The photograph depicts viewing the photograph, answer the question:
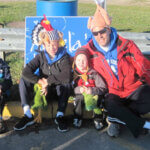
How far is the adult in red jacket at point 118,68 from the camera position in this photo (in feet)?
11.0

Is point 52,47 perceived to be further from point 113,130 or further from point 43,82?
point 113,130

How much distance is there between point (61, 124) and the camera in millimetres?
3422

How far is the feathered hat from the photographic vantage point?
3.51m

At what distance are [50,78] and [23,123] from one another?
69 centimetres

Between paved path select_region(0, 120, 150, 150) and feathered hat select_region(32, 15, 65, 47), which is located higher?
feathered hat select_region(32, 15, 65, 47)

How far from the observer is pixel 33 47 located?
158 inches

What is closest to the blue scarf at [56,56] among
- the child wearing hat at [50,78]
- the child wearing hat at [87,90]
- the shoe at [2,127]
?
the child wearing hat at [50,78]

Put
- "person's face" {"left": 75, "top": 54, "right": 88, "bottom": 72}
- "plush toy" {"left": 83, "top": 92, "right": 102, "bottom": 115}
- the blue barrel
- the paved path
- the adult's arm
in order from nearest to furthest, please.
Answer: the paved path < "plush toy" {"left": 83, "top": 92, "right": 102, "bottom": 115} < "person's face" {"left": 75, "top": 54, "right": 88, "bottom": 72} < the adult's arm < the blue barrel

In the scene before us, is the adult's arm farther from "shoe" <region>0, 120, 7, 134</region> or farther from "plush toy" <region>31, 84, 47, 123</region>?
"shoe" <region>0, 120, 7, 134</region>

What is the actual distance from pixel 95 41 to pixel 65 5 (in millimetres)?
1189

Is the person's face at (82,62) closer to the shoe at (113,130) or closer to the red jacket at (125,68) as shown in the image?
the red jacket at (125,68)

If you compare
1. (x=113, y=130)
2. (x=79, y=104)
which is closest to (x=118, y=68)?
(x=79, y=104)

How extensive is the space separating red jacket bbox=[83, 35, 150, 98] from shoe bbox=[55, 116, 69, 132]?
74 centimetres

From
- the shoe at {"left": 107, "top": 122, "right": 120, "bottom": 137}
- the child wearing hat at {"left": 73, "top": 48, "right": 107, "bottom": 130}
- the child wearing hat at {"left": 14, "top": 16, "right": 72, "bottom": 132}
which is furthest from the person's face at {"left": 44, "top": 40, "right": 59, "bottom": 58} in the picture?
the shoe at {"left": 107, "top": 122, "right": 120, "bottom": 137}
